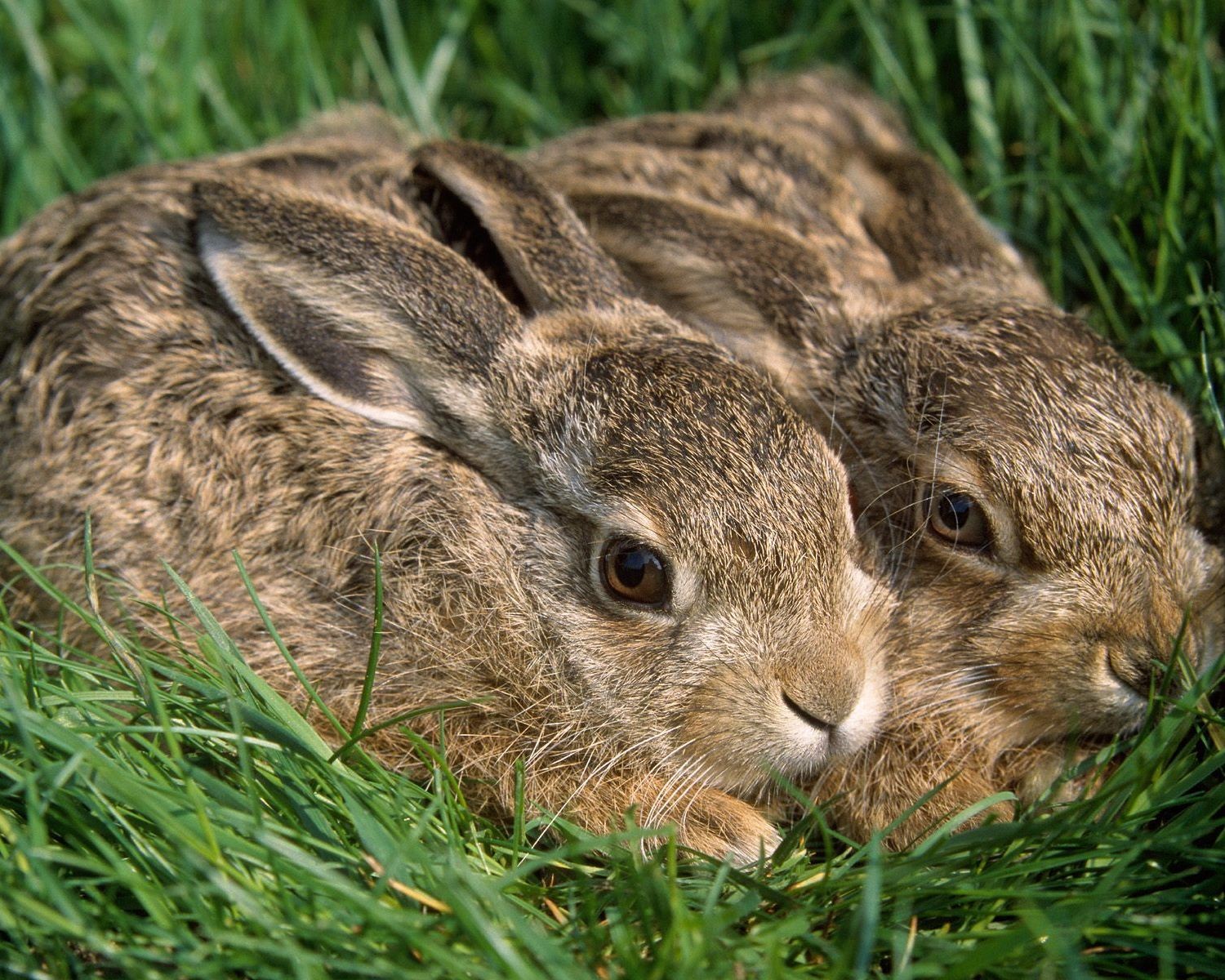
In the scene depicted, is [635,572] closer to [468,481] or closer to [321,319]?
[468,481]

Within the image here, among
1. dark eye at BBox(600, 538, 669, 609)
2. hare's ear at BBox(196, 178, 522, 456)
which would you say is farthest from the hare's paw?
hare's ear at BBox(196, 178, 522, 456)

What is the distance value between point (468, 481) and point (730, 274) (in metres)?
0.99

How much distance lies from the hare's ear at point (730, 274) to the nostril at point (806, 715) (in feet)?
3.45

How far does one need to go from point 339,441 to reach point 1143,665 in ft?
6.80

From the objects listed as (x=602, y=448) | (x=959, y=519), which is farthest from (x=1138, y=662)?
(x=602, y=448)

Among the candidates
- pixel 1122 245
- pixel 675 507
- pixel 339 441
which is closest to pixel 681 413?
pixel 675 507

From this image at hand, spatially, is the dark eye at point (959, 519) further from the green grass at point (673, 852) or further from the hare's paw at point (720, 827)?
the hare's paw at point (720, 827)

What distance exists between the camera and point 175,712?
332 centimetres

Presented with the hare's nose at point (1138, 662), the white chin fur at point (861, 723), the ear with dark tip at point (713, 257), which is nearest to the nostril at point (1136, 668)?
the hare's nose at point (1138, 662)

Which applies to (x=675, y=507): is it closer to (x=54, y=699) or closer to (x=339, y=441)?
(x=339, y=441)

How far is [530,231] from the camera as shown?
381cm

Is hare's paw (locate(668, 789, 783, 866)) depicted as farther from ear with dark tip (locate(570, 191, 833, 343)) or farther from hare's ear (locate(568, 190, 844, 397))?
ear with dark tip (locate(570, 191, 833, 343))

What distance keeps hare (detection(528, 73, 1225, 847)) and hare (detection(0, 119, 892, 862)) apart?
0.22 metres

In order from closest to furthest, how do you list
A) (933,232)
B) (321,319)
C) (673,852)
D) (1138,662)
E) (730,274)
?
(673,852) < (1138,662) < (321,319) < (730,274) < (933,232)
